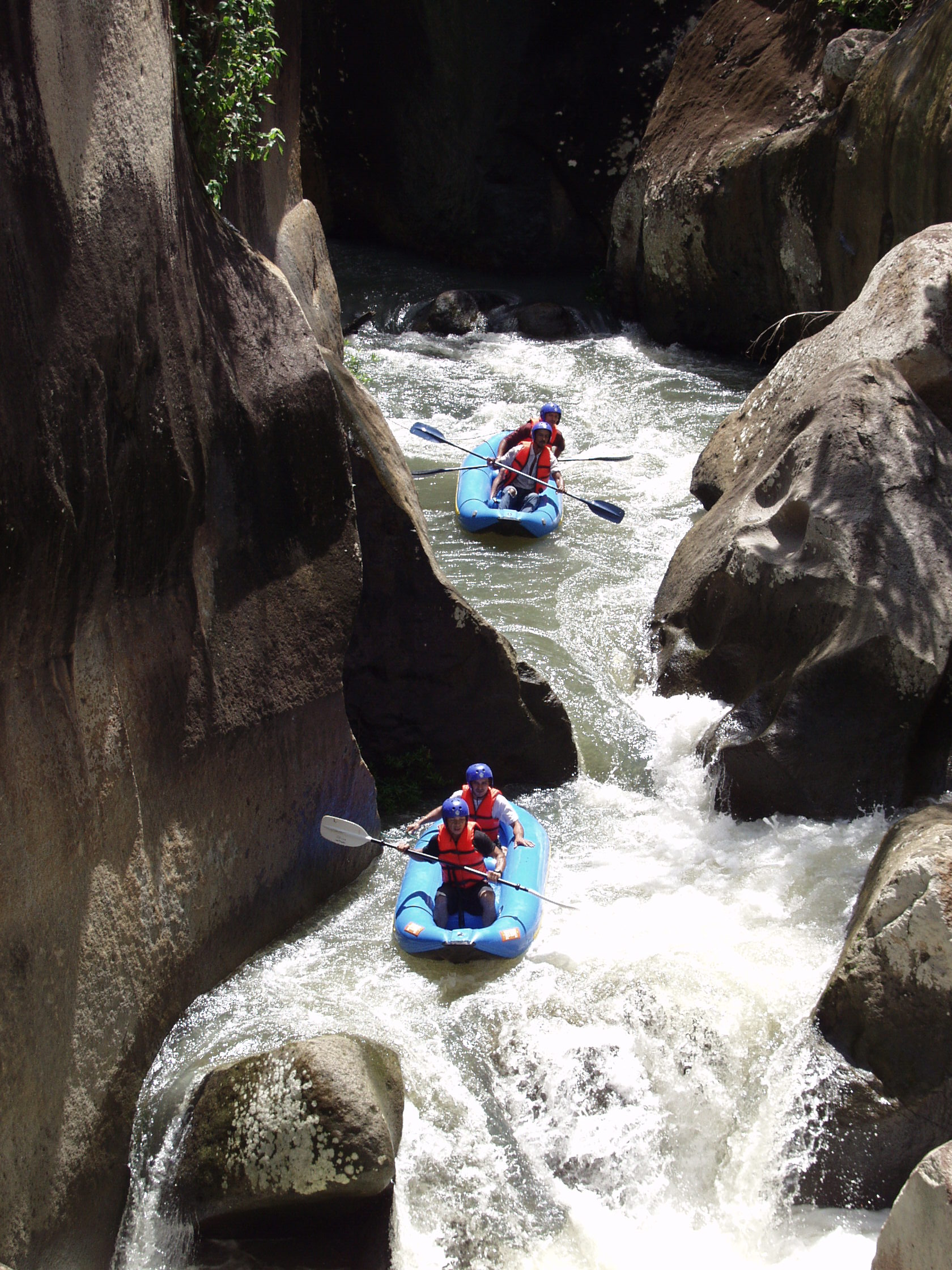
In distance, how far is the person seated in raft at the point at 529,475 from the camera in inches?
454

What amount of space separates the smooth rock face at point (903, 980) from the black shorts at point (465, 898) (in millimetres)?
2009

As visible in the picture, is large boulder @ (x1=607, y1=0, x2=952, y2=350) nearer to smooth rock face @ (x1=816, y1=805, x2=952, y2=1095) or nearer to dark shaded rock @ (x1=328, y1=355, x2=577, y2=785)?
dark shaded rock @ (x1=328, y1=355, x2=577, y2=785)

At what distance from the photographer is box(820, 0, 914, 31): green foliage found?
12.8 meters

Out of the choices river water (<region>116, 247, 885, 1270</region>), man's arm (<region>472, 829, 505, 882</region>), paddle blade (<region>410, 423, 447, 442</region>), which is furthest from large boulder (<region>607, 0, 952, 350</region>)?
man's arm (<region>472, 829, 505, 882</region>)

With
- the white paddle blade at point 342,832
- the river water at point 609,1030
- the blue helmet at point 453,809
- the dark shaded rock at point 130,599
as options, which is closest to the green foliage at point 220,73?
the dark shaded rock at point 130,599

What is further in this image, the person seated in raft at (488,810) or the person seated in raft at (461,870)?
the person seated in raft at (488,810)

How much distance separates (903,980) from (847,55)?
448 inches

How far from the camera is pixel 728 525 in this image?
839 cm

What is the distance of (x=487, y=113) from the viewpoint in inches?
749

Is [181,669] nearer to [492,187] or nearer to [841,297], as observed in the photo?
[841,297]

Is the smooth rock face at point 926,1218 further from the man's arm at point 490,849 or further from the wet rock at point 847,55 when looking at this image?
the wet rock at point 847,55

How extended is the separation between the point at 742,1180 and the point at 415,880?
243 cm

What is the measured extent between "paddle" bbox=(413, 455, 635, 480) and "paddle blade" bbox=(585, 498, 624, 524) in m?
1.37

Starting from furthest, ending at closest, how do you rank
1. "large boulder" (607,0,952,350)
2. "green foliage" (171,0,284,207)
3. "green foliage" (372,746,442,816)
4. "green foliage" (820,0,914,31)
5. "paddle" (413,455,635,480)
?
"green foliage" (820,0,914,31)
"paddle" (413,455,635,480)
"large boulder" (607,0,952,350)
"green foliage" (372,746,442,816)
"green foliage" (171,0,284,207)
